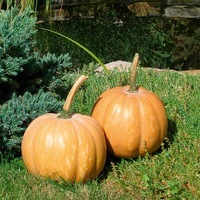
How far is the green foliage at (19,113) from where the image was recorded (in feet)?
13.7

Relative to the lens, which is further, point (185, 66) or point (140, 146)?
point (185, 66)

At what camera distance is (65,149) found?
12.5ft

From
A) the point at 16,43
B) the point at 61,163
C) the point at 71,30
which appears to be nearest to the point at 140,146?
the point at 61,163

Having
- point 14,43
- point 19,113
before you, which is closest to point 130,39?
point 14,43

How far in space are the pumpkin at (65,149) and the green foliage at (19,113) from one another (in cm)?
27

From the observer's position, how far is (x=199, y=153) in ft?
13.7

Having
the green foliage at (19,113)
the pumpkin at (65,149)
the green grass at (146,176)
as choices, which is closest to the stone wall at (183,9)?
the green grass at (146,176)

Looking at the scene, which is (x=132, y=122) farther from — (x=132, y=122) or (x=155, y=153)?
(x=155, y=153)

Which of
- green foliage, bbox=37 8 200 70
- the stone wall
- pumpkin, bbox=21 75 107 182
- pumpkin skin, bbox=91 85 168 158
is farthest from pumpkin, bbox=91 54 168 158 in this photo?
the stone wall

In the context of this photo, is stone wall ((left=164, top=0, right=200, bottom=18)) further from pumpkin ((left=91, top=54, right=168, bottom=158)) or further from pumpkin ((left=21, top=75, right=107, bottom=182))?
pumpkin ((left=21, top=75, right=107, bottom=182))

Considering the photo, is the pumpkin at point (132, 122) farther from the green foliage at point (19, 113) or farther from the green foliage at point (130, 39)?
the green foliage at point (130, 39)

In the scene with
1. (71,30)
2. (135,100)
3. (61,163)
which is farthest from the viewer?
(71,30)

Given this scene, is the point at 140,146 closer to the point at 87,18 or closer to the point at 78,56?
the point at 78,56

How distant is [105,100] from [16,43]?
2.57 feet
